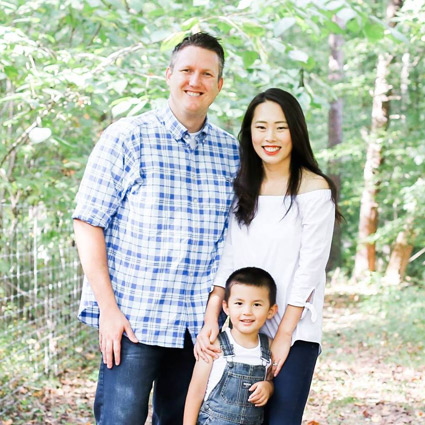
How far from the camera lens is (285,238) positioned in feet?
8.89

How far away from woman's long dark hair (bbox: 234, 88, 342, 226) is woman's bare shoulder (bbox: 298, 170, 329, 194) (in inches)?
0.7

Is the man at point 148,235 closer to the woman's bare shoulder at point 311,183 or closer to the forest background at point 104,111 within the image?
the woman's bare shoulder at point 311,183

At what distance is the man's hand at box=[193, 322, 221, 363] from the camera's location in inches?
109

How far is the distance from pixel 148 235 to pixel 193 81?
25.9 inches

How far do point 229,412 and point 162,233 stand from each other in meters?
0.77

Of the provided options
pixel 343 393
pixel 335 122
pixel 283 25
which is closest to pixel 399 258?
pixel 335 122

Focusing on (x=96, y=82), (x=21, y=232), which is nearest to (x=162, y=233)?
(x=96, y=82)

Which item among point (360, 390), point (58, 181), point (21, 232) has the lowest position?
point (360, 390)

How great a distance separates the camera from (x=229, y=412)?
276 cm

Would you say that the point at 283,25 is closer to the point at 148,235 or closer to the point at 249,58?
the point at 249,58

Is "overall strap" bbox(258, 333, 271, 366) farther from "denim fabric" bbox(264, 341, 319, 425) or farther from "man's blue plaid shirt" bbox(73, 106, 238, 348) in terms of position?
"man's blue plaid shirt" bbox(73, 106, 238, 348)

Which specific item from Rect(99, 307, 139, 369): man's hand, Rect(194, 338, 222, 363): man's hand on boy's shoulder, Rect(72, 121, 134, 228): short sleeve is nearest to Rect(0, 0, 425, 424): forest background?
Rect(72, 121, 134, 228): short sleeve

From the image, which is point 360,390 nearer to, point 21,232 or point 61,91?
point 21,232

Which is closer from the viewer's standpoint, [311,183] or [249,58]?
[311,183]
